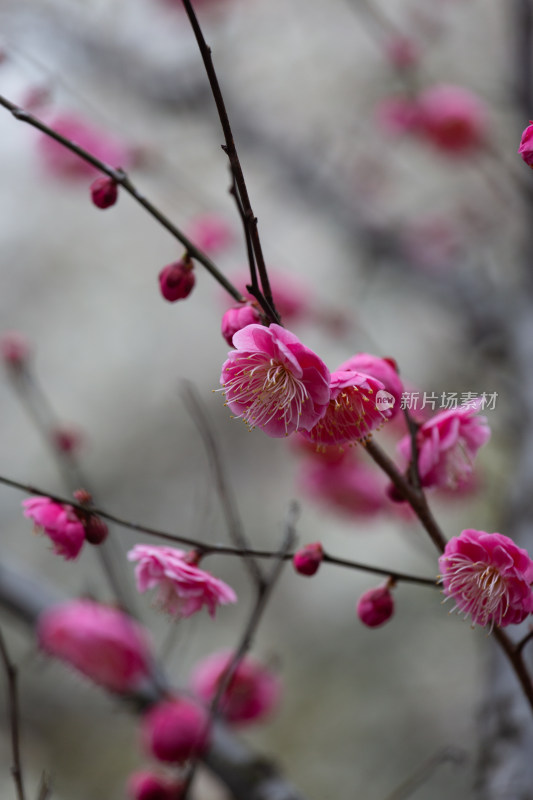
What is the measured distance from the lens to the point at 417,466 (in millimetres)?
419

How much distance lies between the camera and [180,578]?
39cm

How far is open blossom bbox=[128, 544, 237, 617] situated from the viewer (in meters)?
0.39

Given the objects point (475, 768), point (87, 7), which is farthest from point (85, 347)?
point (475, 768)

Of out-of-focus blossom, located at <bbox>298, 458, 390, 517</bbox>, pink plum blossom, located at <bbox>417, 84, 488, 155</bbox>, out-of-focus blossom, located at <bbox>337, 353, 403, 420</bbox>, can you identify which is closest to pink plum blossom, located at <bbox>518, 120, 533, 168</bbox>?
out-of-focus blossom, located at <bbox>337, 353, 403, 420</bbox>

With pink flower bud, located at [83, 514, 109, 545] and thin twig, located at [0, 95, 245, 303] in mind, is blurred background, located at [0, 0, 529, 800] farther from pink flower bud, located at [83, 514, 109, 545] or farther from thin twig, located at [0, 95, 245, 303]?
pink flower bud, located at [83, 514, 109, 545]

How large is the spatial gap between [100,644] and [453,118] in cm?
124

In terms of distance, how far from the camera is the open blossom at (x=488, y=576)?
1.13ft

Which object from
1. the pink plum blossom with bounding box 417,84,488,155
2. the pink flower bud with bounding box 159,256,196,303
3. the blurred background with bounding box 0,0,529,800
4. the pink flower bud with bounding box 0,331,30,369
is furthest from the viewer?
the blurred background with bounding box 0,0,529,800

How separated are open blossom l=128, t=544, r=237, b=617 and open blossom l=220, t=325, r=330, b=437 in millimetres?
92

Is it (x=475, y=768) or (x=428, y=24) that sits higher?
(x=428, y=24)

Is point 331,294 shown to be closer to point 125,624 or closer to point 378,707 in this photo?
point 378,707

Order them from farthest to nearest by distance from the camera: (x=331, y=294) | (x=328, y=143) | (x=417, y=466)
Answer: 1. (x=331, y=294)
2. (x=328, y=143)
3. (x=417, y=466)

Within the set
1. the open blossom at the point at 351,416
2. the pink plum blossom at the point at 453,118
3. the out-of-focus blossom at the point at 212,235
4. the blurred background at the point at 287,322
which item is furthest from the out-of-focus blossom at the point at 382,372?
the pink plum blossom at the point at 453,118

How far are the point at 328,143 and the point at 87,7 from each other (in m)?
0.91
